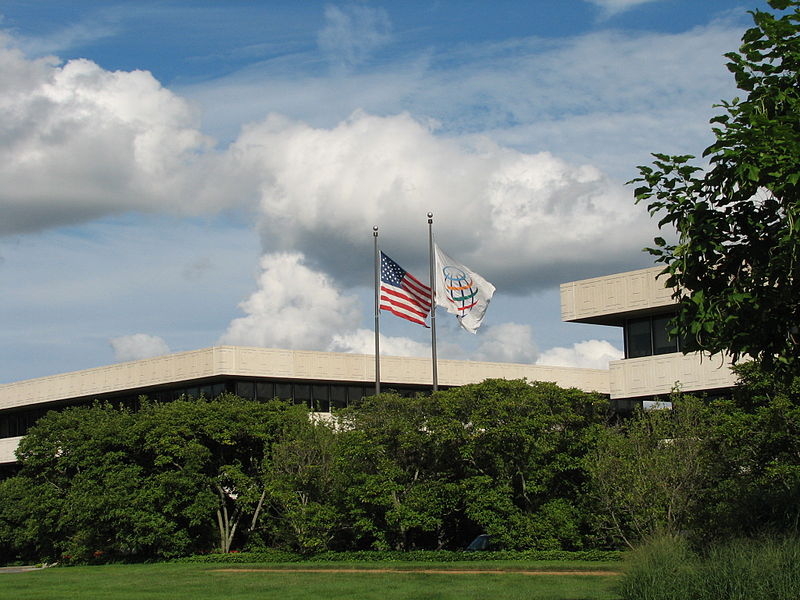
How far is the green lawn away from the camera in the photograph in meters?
24.4

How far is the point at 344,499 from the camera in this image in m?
37.7

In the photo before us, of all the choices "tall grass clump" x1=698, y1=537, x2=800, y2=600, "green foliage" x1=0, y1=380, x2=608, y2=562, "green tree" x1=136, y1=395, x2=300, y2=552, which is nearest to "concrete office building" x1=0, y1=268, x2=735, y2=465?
"green tree" x1=136, y1=395, x2=300, y2=552

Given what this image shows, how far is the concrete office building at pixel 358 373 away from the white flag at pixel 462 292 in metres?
5.69

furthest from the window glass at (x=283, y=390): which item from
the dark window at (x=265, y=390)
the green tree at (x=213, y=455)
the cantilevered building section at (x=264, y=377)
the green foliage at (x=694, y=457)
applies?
the green foliage at (x=694, y=457)

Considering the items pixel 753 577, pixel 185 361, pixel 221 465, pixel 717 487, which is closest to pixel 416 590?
pixel 717 487

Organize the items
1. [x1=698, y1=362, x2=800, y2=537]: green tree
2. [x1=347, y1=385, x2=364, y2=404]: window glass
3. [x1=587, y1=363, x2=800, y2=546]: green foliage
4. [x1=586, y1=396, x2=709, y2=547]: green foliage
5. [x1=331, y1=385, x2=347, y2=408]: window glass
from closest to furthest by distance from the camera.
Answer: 1. [x1=698, y1=362, x2=800, y2=537]: green tree
2. [x1=587, y1=363, x2=800, y2=546]: green foliage
3. [x1=586, y1=396, x2=709, y2=547]: green foliage
4. [x1=331, y1=385, x2=347, y2=408]: window glass
5. [x1=347, y1=385, x2=364, y2=404]: window glass

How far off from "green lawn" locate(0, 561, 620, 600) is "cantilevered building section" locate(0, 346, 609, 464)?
1585 centimetres

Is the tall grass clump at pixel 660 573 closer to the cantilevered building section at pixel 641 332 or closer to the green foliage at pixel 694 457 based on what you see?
the green foliage at pixel 694 457

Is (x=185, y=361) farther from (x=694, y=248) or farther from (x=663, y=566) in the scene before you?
(x=694, y=248)

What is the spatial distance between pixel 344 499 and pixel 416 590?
40.3 feet

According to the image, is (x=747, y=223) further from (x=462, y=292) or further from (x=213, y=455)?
(x=213, y=455)

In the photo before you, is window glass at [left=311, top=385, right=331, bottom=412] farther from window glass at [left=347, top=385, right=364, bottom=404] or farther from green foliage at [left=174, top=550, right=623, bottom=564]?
green foliage at [left=174, top=550, right=623, bottom=564]

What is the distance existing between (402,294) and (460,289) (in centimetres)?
241

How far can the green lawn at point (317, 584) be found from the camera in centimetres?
2442
